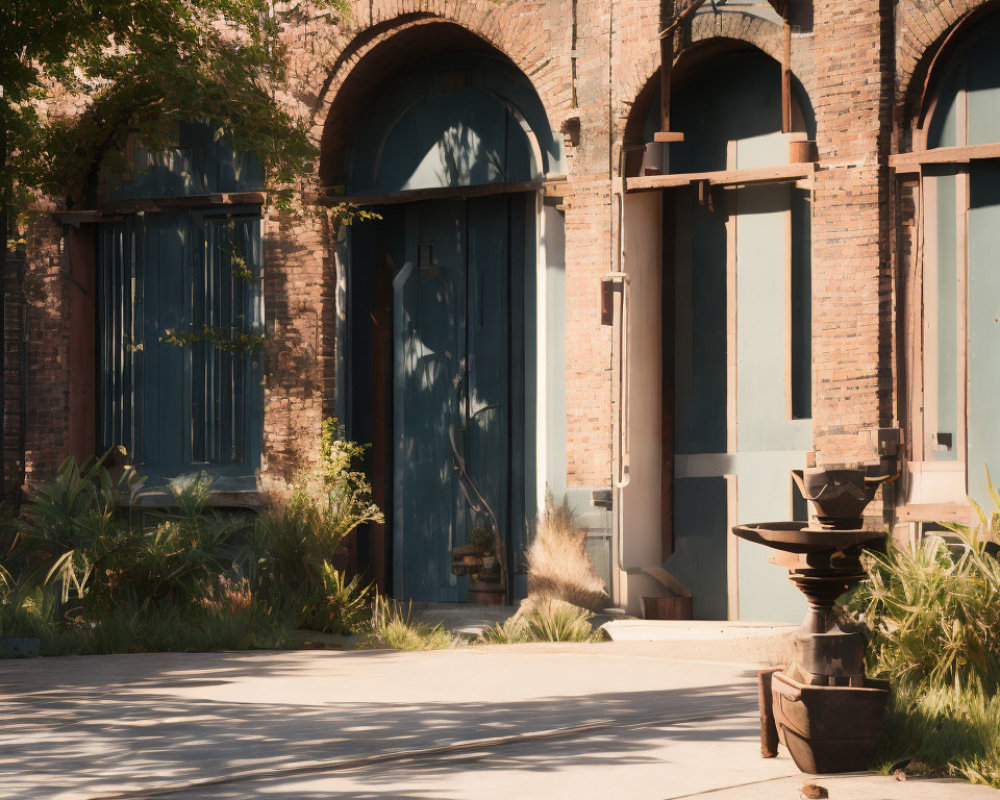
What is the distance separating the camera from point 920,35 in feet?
42.4

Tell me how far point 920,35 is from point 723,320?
10.6ft

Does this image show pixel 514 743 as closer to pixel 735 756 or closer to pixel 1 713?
pixel 735 756

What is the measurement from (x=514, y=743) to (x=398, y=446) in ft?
29.4

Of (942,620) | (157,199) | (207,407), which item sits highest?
(157,199)

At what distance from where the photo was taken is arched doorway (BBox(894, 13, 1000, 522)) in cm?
1275

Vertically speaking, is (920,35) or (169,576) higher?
(920,35)

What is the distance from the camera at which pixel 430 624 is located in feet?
48.2

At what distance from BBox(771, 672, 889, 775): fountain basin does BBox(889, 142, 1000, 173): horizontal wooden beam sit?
7.49 meters

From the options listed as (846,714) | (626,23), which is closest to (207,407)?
(626,23)

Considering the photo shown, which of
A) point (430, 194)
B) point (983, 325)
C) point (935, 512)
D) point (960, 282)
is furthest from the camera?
point (430, 194)

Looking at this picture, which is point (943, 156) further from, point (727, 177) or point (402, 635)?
point (402, 635)

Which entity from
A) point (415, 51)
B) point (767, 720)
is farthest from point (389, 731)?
point (415, 51)

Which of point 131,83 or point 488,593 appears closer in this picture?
point 131,83

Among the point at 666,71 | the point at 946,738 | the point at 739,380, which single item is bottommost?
the point at 946,738
